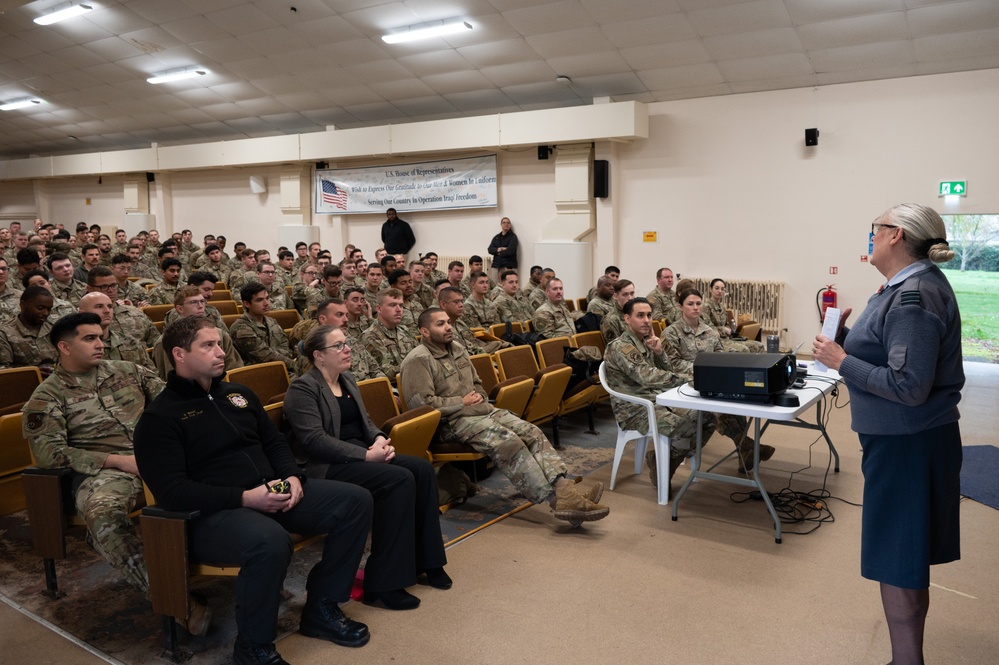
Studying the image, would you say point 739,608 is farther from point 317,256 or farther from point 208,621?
point 317,256

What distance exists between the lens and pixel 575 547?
11.2ft

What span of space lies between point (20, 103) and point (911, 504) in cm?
1552

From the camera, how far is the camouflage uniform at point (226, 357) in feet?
14.8

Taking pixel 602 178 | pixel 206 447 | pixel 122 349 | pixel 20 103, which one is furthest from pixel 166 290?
pixel 20 103

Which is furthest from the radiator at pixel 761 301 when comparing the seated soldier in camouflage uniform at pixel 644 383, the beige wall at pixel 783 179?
the seated soldier in camouflage uniform at pixel 644 383

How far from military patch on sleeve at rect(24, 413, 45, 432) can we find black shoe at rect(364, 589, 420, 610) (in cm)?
141

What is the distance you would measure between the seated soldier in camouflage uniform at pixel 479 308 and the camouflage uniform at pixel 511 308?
10 centimetres

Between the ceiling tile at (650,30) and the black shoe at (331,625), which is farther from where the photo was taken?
the ceiling tile at (650,30)

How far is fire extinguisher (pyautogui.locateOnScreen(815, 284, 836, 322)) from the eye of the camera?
8.81m

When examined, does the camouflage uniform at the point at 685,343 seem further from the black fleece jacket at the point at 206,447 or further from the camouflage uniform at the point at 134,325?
the camouflage uniform at the point at 134,325

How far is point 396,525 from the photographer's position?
2.87 metres

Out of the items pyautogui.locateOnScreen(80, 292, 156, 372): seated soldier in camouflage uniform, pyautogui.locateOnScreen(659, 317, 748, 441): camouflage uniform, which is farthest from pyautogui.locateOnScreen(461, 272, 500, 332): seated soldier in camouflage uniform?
pyautogui.locateOnScreen(80, 292, 156, 372): seated soldier in camouflage uniform

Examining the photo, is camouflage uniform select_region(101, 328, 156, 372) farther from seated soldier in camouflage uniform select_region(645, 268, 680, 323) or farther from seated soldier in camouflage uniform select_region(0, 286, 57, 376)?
seated soldier in camouflage uniform select_region(645, 268, 680, 323)

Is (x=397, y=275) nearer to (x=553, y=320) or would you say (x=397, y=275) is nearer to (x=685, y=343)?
(x=553, y=320)
